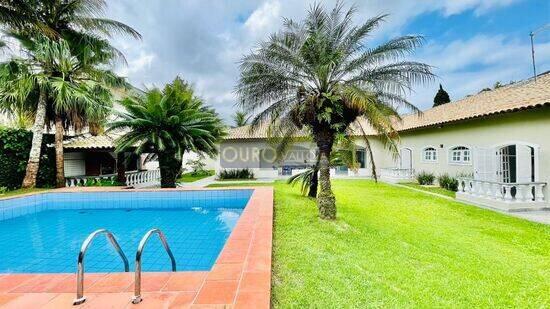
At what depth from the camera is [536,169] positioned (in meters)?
12.0

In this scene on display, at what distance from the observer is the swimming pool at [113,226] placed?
23.5ft

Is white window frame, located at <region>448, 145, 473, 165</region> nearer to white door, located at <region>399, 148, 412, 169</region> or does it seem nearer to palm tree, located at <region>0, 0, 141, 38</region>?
white door, located at <region>399, 148, 412, 169</region>

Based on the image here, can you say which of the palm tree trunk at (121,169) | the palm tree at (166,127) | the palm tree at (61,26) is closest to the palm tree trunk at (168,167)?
the palm tree at (166,127)

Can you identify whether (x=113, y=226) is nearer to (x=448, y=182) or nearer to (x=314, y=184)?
(x=314, y=184)

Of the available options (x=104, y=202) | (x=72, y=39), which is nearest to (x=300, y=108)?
(x=104, y=202)

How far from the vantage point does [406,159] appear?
23938 millimetres

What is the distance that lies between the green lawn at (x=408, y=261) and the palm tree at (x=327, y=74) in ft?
5.74

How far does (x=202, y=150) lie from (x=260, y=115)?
8268mm

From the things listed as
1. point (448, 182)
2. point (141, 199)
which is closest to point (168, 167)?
point (141, 199)

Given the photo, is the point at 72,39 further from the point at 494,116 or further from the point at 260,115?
the point at 494,116

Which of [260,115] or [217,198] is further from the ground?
[260,115]

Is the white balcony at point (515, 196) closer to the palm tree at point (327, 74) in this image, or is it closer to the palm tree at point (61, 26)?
the palm tree at point (327, 74)

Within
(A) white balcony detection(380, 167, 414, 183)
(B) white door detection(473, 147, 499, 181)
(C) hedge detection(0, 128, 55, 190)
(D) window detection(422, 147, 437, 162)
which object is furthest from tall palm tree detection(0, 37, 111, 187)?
(D) window detection(422, 147, 437, 162)

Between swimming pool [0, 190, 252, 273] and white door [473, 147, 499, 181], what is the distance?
1115 cm
